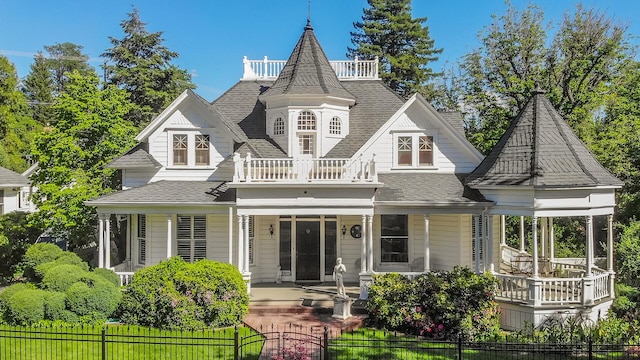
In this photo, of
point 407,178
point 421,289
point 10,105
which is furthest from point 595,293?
point 10,105

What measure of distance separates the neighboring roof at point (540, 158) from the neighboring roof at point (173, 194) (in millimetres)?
9431

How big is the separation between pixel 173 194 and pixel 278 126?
548cm

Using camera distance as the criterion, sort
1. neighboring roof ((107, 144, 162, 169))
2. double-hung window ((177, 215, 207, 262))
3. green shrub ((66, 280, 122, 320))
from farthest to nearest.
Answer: double-hung window ((177, 215, 207, 262))
neighboring roof ((107, 144, 162, 169))
green shrub ((66, 280, 122, 320))

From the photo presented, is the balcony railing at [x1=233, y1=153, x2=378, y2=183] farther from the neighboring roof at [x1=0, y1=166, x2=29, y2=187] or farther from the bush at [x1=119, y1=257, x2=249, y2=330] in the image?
the neighboring roof at [x1=0, y1=166, x2=29, y2=187]

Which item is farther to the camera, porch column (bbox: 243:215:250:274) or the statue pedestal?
porch column (bbox: 243:215:250:274)

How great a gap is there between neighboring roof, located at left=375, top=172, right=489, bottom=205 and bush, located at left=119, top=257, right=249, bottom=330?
6.35 m

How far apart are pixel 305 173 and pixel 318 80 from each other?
5487 mm

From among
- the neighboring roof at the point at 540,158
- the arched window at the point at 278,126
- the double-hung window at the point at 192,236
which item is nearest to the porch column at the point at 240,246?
the double-hung window at the point at 192,236

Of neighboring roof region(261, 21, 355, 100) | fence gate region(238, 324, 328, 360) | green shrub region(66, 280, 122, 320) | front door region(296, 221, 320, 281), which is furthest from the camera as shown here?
neighboring roof region(261, 21, 355, 100)

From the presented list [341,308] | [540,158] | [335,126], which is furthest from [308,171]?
[540,158]

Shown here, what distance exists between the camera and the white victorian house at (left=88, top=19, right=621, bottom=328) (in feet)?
55.0

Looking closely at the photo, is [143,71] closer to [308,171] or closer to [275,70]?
[275,70]

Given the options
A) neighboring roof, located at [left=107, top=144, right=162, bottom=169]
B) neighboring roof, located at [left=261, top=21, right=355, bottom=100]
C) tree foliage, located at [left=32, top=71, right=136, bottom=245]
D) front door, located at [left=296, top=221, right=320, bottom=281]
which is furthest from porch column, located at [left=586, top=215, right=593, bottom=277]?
tree foliage, located at [left=32, top=71, right=136, bottom=245]

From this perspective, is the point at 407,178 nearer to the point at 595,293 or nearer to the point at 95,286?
the point at 595,293
